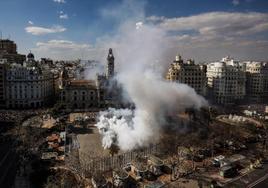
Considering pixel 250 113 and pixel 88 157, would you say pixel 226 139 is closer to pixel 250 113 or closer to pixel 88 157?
pixel 88 157

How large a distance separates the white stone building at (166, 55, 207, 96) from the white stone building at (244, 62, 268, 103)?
22966mm

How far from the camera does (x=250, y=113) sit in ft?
241

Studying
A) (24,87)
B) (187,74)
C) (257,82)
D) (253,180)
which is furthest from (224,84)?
(24,87)

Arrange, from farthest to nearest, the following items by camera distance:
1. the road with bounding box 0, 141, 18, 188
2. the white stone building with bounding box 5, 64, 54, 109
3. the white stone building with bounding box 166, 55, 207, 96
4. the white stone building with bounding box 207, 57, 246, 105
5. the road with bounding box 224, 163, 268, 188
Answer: the white stone building with bounding box 207, 57, 246, 105 < the white stone building with bounding box 166, 55, 207, 96 < the white stone building with bounding box 5, 64, 54, 109 < the road with bounding box 0, 141, 18, 188 < the road with bounding box 224, 163, 268, 188

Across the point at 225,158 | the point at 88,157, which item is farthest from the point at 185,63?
the point at 88,157

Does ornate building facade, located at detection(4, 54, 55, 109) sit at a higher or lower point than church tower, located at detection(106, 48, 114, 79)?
lower

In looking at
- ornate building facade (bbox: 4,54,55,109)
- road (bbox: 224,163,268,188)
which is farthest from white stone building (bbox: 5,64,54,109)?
road (bbox: 224,163,268,188)

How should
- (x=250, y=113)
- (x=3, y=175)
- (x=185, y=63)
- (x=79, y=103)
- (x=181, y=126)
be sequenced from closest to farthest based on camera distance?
(x=3, y=175), (x=181, y=126), (x=250, y=113), (x=79, y=103), (x=185, y=63)

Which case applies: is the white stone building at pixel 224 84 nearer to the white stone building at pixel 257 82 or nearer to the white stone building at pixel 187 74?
the white stone building at pixel 187 74

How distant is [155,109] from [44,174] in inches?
1042

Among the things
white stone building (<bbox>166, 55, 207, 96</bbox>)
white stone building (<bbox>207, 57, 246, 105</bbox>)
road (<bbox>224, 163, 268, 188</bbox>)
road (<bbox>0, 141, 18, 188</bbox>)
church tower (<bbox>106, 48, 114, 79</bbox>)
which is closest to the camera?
road (<bbox>224, 163, 268, 188</bbox>)

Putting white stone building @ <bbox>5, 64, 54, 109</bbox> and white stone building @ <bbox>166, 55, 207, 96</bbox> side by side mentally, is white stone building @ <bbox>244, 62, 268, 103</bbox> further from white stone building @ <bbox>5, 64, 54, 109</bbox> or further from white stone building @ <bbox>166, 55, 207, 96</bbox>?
white stone building @ <bbox>5, 64, 54, 109</bbox>

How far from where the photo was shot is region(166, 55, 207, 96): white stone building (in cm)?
8294

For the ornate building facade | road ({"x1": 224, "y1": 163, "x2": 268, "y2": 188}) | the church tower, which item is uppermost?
the church tower
